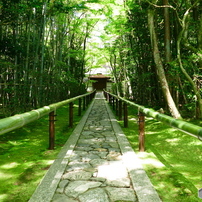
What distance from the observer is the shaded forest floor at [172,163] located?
6.89ft

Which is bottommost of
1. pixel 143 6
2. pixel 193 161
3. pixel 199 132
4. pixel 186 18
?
pixel 193 161

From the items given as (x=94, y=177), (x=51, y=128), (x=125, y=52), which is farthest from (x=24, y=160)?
(x=125, y=52)

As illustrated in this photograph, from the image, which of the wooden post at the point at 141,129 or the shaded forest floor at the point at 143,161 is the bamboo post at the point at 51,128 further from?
the wooden post at the point at 141,129

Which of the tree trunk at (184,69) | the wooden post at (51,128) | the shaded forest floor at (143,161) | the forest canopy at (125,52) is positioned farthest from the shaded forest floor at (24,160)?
the tree trunk at (184,69)

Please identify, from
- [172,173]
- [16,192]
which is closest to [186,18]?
[172,173]

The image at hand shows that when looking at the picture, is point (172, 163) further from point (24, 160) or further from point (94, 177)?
point (24, 160)

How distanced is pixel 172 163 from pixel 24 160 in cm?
247

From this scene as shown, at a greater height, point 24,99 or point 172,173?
point 24,99

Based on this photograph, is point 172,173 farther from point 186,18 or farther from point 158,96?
point 158,96

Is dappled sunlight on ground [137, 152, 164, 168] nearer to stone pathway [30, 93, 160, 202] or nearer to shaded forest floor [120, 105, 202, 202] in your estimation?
shaded forest floor [120, 105, 202, 202]

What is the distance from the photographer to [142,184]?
2.25 meters

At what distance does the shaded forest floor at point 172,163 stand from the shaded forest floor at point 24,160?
1523mm

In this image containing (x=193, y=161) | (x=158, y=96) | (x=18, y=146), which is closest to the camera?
(x=193, y=161)

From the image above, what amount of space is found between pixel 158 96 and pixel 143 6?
4.15 meters
